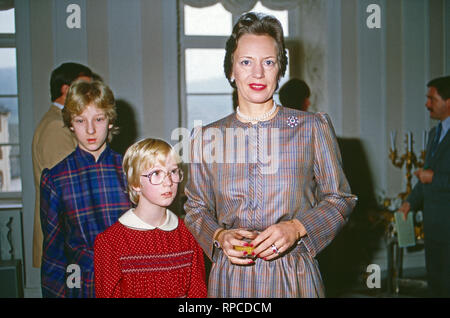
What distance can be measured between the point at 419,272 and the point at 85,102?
241 centimetres

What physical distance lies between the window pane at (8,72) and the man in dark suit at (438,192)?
2.12 meters

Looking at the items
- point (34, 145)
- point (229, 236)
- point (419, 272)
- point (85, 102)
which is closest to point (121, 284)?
point (229, 236)

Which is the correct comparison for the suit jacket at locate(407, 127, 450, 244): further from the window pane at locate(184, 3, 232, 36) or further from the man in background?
the man in background

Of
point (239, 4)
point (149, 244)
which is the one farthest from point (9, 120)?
point (149, 244)

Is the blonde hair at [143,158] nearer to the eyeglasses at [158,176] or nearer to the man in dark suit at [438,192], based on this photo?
the eyeglasses at [158,176]

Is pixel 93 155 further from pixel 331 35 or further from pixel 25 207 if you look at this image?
pixel 331 35

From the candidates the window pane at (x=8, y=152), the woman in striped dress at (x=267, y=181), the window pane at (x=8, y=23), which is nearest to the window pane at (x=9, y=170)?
the window pane at (x=8, y=152)

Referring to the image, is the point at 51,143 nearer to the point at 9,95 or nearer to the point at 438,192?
the point at 9,95

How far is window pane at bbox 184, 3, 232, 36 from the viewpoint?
2307mm

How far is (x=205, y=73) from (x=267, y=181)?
1.28 metres

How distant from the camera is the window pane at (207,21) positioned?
2307mm

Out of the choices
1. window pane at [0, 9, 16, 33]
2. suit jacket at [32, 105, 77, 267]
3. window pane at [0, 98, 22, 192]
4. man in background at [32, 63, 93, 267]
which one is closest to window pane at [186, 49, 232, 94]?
man in background at [32, 63, 93, 267]

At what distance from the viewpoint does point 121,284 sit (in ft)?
3.51

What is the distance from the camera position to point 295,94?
1.94 meters
